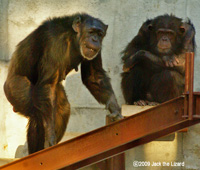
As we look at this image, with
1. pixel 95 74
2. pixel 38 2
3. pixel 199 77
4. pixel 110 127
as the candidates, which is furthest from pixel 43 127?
pixel 199 77

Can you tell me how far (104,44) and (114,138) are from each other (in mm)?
2395

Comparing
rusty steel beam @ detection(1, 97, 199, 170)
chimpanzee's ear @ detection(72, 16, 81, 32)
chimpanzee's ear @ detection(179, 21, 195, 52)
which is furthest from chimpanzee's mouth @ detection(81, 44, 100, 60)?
chimpanzee's ear @ detection(179, 21, 195, 52)

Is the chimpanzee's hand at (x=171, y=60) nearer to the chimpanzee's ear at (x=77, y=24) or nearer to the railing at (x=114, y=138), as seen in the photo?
the chimpanzee's ear at (x=77, y=24)

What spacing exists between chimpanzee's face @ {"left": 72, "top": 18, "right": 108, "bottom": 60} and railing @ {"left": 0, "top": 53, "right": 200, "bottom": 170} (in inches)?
51.7

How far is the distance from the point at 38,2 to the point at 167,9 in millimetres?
1723

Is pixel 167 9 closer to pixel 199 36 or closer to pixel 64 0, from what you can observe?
pixel 199 36

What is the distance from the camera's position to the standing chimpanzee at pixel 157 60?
647 cm

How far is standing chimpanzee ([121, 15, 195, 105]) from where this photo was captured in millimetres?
6469

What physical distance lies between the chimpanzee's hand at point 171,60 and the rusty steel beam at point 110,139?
6.31ft

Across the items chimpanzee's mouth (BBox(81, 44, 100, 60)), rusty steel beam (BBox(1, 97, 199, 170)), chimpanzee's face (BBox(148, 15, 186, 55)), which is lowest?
rusty steel beam (BBox(1, 97, 199, 170))

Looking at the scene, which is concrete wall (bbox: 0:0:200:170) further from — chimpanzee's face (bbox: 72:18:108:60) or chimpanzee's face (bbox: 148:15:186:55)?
chimpanzee's face (bbox: 72:18:108:60)

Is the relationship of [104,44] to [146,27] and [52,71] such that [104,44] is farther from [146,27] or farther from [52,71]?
[52,71]

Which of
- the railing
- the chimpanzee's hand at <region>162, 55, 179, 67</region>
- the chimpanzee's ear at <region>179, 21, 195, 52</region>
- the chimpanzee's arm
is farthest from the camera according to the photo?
the chimpanzee's ear at <region>179, 21, 195, 52</region>

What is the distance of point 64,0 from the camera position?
6781mm
